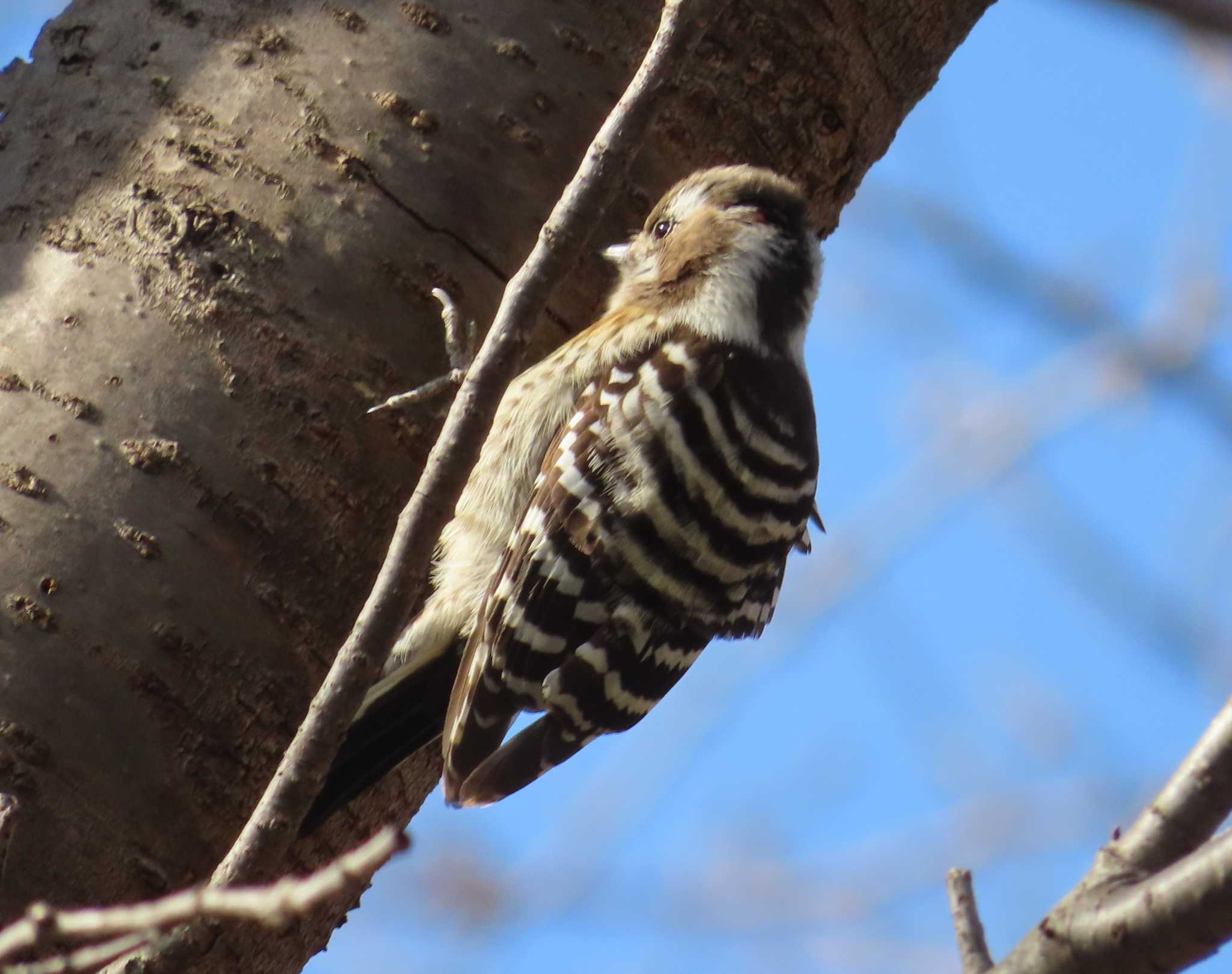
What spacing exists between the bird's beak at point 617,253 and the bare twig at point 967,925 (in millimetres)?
1636

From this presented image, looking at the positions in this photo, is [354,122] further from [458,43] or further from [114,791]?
[114,791]

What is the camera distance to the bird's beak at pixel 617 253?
3.02 metres

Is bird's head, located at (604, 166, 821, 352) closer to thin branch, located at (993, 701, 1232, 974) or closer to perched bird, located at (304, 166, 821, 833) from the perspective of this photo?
perched bird, located at (304, 166, 821, 833)

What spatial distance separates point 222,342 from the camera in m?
2.32

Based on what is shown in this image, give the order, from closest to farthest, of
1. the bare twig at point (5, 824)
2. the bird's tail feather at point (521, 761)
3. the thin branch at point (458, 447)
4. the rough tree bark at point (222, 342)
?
1. the bare twig at point (5, 824)
2. the thin branch at point (458, 447)
3. the rough tree bark at point (222, 342)
4. the bird's tail feather at point (521, 761)

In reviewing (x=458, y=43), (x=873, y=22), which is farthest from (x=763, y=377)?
(x=458, y=43)

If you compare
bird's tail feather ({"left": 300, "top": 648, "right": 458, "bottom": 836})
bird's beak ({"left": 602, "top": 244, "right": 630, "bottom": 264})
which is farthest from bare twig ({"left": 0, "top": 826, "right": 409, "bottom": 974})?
bird's beak ({"left": 602, "top": 244, "right": 630, "bottom": 264})

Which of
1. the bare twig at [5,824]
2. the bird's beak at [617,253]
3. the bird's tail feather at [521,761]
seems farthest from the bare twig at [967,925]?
the bird's beak at [617,253]

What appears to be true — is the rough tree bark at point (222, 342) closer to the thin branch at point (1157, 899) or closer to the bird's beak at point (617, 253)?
the bird's beak at point (617, 253)

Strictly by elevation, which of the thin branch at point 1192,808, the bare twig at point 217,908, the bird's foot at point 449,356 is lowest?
the thin branch at point 1192,808

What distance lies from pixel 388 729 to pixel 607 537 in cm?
50

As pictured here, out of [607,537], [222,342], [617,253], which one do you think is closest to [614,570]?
[607,537]

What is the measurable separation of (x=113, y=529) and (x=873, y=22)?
1.73 meters

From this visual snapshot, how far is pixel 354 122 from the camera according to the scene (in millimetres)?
2498
